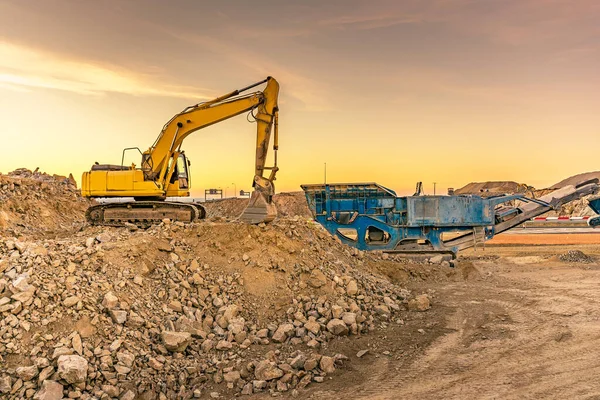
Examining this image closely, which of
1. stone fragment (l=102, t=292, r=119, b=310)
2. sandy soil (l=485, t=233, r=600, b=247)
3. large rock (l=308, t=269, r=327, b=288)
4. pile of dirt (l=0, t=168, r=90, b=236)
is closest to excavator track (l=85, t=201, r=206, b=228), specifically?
pile of dirt (l=0, t=168, r=90, b=236)

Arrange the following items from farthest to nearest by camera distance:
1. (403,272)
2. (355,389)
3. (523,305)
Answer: (403,272) → (523,305) → (355,389)

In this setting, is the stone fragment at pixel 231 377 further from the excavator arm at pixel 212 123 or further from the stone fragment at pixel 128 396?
the excavator arm at pixel 212 123

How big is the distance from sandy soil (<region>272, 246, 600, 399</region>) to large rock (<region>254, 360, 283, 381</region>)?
1.69ft

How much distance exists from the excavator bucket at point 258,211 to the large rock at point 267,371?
165 inches

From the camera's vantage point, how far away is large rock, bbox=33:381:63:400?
5.93 metres

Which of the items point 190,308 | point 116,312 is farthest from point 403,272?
point 116,312

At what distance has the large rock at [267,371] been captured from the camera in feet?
21.1

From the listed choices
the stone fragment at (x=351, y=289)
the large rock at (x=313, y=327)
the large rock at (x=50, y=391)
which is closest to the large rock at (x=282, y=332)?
the large rock at (x=313, y=327)

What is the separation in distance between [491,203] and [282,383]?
11.2 m

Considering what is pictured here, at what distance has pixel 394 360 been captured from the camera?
7062 mm

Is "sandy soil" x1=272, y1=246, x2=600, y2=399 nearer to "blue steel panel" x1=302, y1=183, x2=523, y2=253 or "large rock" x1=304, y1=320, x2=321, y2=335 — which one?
"large rock" x1=304, y1=320, x2=321, y2=335

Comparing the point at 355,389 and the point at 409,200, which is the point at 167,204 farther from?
the point at 355,389

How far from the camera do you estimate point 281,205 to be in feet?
145

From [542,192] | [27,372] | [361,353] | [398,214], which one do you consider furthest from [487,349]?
[542,192]
